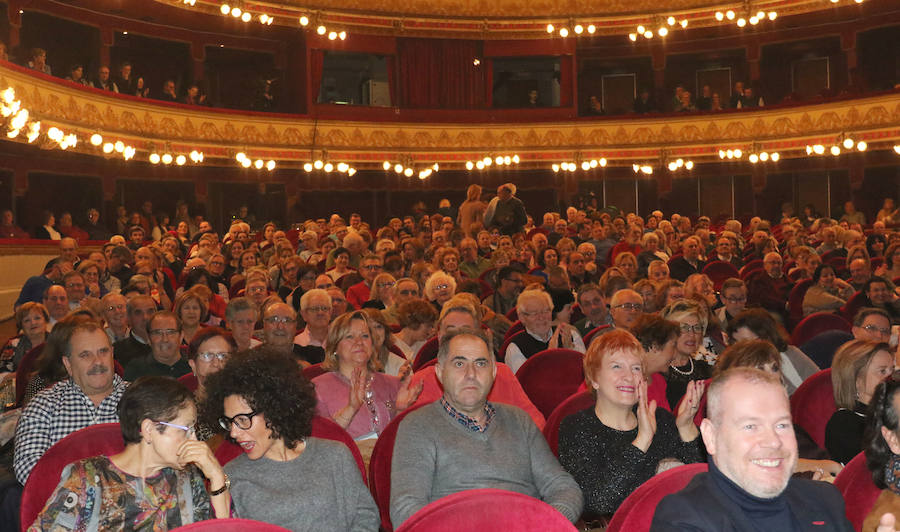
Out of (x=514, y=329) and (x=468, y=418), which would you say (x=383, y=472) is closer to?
(x=468, y=418)

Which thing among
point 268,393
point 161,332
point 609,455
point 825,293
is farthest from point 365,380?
point 825,293

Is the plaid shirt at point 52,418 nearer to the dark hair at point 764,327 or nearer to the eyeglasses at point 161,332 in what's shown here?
the eyeglasses at point 161,332

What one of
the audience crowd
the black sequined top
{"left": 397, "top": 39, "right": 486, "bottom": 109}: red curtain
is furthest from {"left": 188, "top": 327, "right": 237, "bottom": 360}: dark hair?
{"left": 397, "top": 39, "right": 486, "bottom": 109}: red curtain

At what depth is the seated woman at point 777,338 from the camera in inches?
209

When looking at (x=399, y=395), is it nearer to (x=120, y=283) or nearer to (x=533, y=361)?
(x=533, y=361)

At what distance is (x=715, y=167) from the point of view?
904 inches

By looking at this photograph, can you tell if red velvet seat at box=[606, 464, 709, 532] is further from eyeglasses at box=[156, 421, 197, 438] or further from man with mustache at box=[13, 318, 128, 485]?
man with mustache at box=[13, 318, 128, 485]

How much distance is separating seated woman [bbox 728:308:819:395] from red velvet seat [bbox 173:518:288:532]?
3581mm

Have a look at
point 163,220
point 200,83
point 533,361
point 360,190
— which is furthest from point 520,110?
point 533,361

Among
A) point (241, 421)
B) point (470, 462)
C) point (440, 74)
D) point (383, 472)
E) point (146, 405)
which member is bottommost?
point (383, 472)

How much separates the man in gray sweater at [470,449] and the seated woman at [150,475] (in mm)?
654

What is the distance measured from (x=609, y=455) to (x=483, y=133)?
62.4ft

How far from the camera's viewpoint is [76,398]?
4.14 m

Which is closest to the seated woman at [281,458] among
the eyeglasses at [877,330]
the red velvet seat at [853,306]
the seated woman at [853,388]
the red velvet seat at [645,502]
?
the red velvet seat at [645,502]
